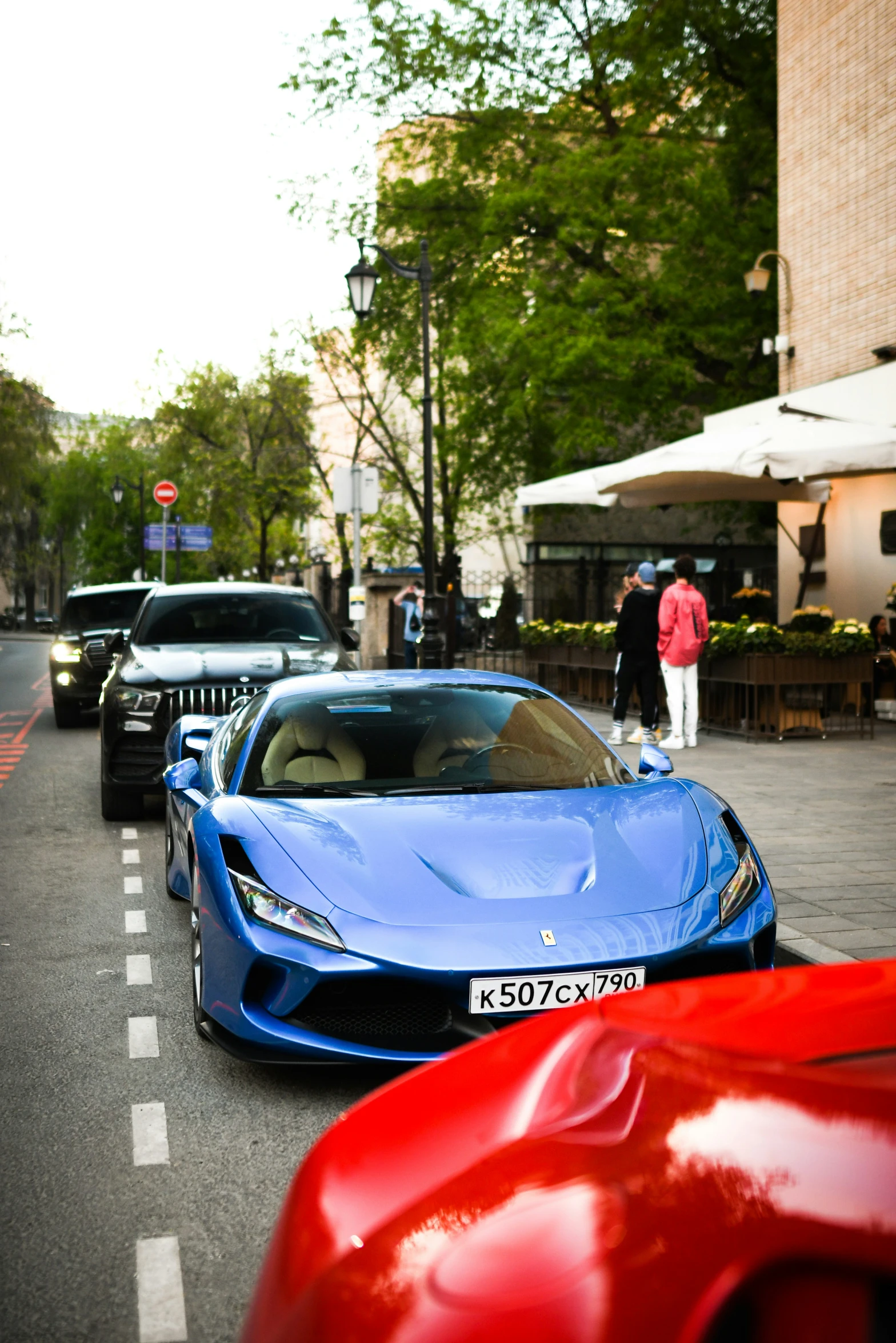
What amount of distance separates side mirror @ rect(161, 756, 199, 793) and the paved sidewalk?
104 inches

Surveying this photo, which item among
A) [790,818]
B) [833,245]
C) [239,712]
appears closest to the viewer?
[239,712]

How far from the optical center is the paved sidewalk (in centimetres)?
595

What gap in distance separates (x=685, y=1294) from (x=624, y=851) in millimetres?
3001

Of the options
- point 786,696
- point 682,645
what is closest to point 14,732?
point 682,645

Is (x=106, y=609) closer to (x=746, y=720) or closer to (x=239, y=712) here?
(x=746, y=720)

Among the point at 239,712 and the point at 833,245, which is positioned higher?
the point at 833,245

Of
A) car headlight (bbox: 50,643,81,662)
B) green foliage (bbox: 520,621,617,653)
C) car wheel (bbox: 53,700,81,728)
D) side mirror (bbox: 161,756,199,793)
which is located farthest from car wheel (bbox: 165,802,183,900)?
car wheel (bbox: 53,700,81,728)

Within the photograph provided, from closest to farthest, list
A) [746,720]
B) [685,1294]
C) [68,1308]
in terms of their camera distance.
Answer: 1. [685,1294]
2. [68,1308]
3. [746,720]

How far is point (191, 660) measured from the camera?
992cm

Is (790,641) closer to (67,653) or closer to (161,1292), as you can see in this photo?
(67,653)

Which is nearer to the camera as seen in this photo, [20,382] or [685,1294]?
[685,1294]

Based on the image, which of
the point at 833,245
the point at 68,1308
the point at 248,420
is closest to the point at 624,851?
the point at 68,1308

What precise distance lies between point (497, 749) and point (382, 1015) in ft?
5.68

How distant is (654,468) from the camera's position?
48.4 ft
